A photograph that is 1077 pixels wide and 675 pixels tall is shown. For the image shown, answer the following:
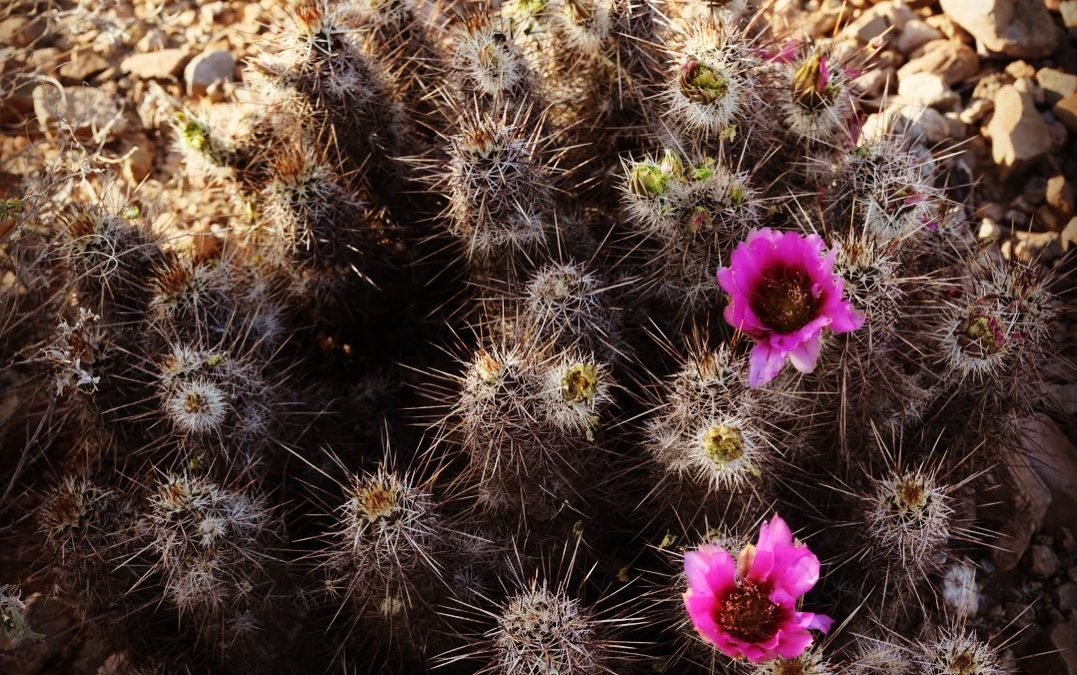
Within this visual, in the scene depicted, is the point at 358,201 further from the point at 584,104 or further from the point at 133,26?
the point at 133,26

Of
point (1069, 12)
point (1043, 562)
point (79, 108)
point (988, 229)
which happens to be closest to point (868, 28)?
point (1069, 12)

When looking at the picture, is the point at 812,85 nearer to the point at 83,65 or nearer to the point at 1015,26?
the point at 1015,26

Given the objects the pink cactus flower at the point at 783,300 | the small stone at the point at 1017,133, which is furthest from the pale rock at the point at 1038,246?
the pink cactus flower at the point at 783,300

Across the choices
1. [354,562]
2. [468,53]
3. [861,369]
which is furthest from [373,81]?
[861,369]

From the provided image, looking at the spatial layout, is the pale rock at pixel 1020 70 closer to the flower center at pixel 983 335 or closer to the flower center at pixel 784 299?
the flower center at pixel 983 335

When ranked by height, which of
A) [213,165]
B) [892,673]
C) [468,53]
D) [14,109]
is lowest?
[14,109]

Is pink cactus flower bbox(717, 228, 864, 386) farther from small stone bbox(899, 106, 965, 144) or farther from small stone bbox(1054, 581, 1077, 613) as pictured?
small stone bbox(899, 106, 965, 144)
